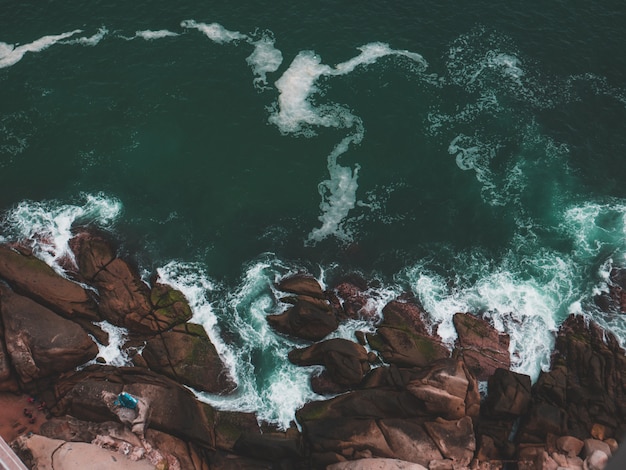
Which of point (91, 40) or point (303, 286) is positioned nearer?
point (303, 286)

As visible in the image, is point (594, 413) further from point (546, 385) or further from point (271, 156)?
point (271, 156)

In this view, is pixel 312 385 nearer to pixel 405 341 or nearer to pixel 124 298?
pixel 405 341

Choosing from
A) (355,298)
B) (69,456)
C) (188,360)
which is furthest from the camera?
(355,298)

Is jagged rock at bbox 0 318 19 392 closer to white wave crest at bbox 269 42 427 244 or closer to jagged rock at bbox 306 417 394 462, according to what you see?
jagged rock at bbox 306 417 394 462

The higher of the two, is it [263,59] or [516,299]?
[263,59]

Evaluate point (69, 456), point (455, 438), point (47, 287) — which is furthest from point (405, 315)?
point (47, 287)

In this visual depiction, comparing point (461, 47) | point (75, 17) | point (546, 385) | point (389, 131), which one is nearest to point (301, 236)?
point (389, 131)

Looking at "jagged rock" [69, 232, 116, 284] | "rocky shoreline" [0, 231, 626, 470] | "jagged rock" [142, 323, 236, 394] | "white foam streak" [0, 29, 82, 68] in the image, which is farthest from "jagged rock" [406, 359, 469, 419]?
"white foam streak" [0, 29, 82, 68]

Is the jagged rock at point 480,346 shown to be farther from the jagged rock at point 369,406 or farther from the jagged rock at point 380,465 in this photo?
the jagged rock at point 380,465
